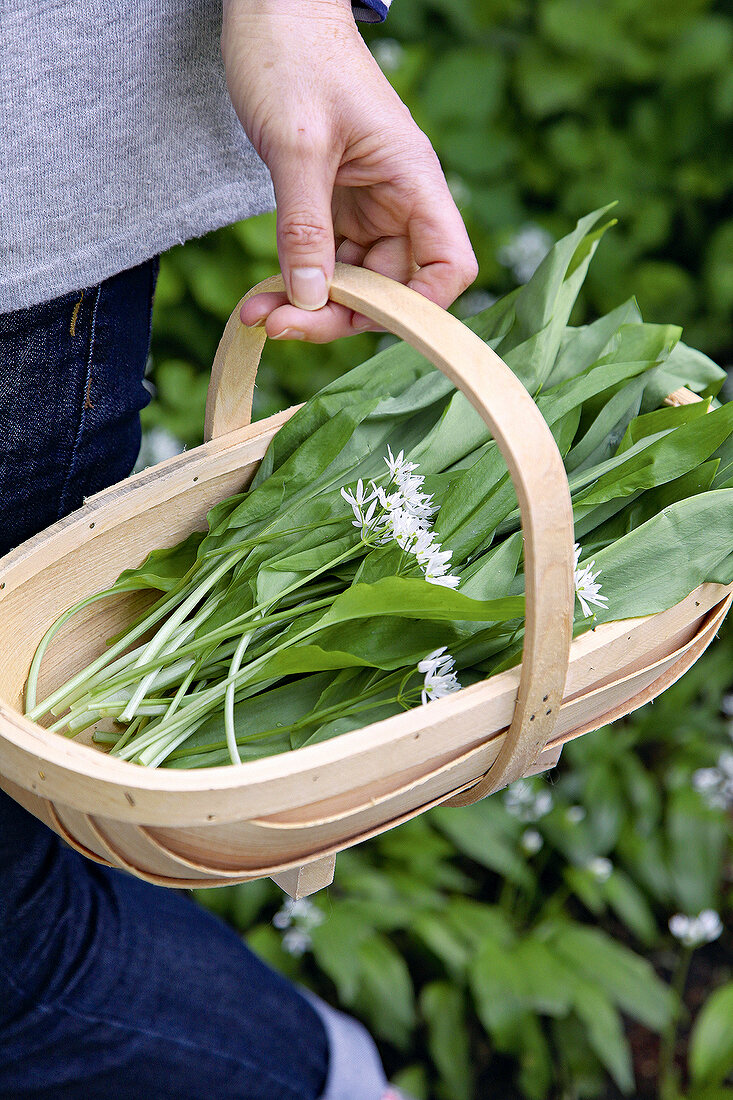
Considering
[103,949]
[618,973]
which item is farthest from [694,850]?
[103,949]

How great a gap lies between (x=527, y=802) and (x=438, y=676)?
0.72 metres

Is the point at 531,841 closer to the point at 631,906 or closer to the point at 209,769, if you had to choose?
the point at 631,906

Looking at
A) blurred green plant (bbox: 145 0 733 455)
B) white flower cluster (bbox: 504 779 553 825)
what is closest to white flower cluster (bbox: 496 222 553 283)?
blurred green plant (bbox: 145 0 733 455)

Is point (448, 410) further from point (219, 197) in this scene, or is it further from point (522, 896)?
point (522, 896)

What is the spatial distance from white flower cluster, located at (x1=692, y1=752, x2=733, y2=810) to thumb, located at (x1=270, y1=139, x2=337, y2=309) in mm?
962

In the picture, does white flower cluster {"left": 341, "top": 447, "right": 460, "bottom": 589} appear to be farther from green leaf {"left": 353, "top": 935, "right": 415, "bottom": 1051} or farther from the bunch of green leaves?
green leaf {"left": 353, "top": 935, "right": 415, "bottom": 1051}

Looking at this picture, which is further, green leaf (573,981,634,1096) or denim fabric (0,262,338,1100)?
green leaf (573,981,634,1096)

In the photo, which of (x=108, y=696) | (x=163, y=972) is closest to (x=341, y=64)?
(x=108, y=696)

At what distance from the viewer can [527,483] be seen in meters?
0.46

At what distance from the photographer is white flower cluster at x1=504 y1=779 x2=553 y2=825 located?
1.16 meters

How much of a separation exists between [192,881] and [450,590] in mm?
211

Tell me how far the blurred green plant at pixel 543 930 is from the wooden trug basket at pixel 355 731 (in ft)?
1.52

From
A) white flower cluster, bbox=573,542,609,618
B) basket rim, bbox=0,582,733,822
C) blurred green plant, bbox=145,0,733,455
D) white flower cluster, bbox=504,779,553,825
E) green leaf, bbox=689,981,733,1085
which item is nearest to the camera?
basket rim, bbox=0,582,733,822

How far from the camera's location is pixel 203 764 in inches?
21.8
